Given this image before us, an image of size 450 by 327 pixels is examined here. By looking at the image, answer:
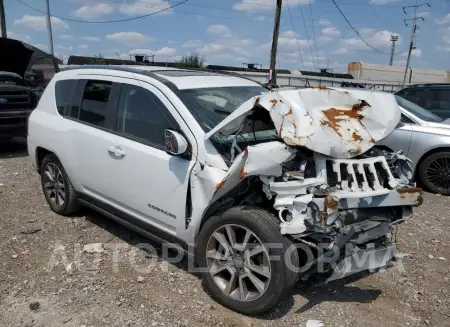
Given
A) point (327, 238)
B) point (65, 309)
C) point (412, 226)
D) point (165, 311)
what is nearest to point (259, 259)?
point (327, 238)

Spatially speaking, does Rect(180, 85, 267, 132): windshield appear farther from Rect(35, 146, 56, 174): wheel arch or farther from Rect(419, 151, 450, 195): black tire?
Rect(419, 151, 450, 195): black tire

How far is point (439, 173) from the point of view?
21.4 feet

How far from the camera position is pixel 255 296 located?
9.71ft

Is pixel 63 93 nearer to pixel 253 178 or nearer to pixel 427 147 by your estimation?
pixel 253 178

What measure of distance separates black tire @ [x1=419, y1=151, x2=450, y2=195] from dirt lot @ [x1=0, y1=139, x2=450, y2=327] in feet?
6.59

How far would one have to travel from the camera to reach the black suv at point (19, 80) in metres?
8.30

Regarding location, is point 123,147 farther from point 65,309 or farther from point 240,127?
point 65,309

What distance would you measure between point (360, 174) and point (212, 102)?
1.40m

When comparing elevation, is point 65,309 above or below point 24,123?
below

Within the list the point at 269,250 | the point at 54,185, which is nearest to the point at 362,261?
the point at 269,250

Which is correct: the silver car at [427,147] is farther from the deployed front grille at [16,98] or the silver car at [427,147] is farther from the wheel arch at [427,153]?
the deployed front grille at [16,98]

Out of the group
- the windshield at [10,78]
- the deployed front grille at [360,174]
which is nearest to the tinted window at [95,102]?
the deployed front grille at [360,174]

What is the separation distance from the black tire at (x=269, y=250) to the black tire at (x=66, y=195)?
7.06 ft

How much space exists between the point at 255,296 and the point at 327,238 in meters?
0.66
